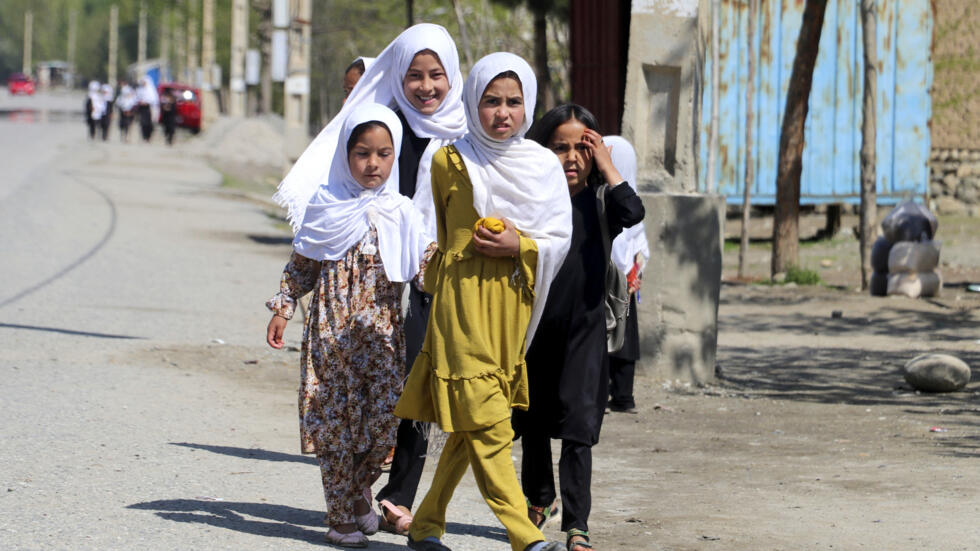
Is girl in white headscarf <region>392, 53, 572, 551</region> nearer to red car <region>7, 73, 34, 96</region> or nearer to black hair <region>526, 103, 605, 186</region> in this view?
black hair <region>526, 103, 605, 186</region>

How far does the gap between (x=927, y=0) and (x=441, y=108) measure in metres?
15.8

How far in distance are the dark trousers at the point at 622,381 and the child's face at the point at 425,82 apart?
291 centimetres

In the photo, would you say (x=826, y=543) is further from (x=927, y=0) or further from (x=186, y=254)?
(x=927, y=0)

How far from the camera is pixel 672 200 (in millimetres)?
8828

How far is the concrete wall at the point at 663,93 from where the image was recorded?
352 inches

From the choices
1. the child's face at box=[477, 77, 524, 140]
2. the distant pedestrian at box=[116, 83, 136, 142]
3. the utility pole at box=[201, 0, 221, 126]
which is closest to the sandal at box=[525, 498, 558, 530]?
the child's face at box=[477, 77, 524, 140]

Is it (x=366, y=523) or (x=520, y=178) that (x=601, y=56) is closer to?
(x=366, y=523)

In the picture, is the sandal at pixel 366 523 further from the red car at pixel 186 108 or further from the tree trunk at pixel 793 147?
the red car at pixel 186 108

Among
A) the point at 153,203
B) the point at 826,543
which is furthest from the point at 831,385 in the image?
the point at 153,203

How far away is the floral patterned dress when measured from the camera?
15.9ft

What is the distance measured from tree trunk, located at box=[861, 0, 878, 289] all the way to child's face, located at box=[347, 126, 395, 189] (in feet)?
33.8

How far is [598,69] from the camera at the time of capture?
17078mm

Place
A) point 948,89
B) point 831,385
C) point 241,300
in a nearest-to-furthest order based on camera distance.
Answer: point 831,385 → point 241,300 → point 948,89

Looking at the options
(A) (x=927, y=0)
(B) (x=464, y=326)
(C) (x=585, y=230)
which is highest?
(A) (x=927, y=0)
